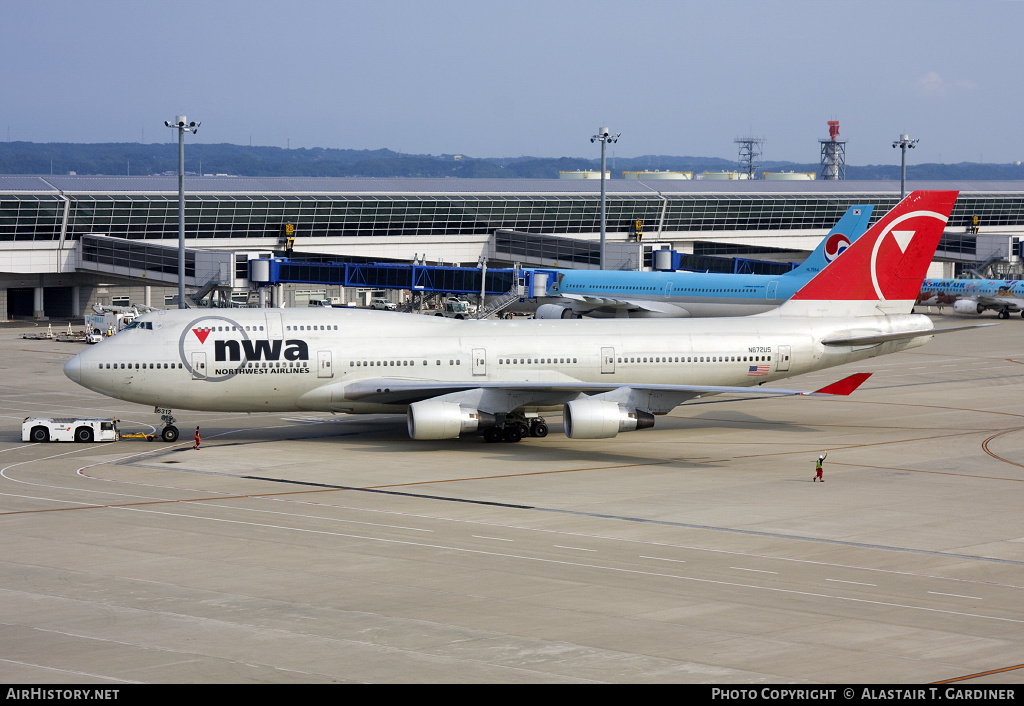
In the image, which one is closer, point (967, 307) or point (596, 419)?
point (596, 419)

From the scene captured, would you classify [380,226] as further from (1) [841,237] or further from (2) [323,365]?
(2) [323,365]

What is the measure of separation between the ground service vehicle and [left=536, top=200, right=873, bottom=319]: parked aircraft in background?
4324cm

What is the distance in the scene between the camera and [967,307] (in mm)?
100062

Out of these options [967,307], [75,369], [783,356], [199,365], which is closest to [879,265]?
[783,356]

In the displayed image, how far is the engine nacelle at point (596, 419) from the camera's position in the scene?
39.0m

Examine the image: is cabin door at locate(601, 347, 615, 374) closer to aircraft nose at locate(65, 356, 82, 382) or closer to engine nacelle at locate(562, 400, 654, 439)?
engine nacelle at locate(562, 400, 654, 439)

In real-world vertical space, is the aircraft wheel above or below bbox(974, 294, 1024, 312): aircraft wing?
below

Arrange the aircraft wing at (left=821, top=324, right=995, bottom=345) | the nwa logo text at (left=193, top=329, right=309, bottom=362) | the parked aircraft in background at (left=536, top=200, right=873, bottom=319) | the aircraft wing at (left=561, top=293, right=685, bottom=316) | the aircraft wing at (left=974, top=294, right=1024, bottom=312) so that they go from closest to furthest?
the nwa logo text at (left=193, top=329, right=309, bottom=362), the aircraft wing at (left=821, top=324, right=995, bottom=345), the parked aircraft in background at (left=536, top=200, right=873, bottom=319), the aircraft wing at (left=561, top=293, right=685, bottom=316), the aircraft wing at (left=974, top=294, right=1024, bottom=312)

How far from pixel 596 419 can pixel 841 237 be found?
156 feet

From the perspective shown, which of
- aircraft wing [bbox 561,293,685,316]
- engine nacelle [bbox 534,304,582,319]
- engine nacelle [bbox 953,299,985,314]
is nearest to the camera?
aircraft wing [bbox 561,293,685,316]

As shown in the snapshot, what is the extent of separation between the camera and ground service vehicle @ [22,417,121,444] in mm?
42281

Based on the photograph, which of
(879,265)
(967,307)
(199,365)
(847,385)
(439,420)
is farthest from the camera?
(967,307)

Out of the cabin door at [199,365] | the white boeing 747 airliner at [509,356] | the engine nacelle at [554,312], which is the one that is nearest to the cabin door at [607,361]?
the white boeing 747 airliner at [509,356]

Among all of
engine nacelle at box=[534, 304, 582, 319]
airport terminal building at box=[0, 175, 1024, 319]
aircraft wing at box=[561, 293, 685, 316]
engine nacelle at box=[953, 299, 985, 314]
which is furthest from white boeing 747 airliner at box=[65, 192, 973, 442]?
engine nacelle at box=[953, 299, 985, 314]
